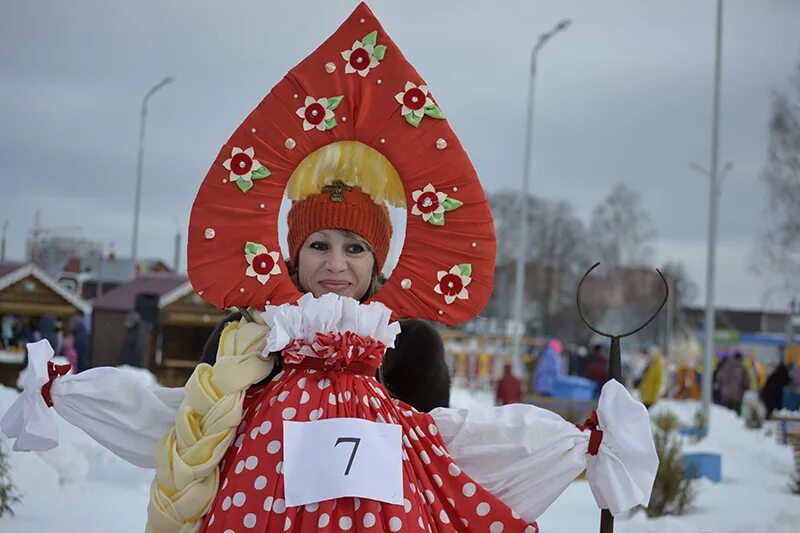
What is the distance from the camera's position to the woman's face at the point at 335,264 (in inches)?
114

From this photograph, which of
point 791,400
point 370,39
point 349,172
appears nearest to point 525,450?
point 349,172

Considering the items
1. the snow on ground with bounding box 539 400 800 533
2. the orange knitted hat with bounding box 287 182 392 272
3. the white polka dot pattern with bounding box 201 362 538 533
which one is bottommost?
the snow on ground with bounding box 539 400 800 533

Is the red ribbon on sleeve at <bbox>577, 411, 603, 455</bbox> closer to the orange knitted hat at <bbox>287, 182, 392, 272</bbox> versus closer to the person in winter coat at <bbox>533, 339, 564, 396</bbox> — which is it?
the orange knitted hat at <bbox>287, 182, 392, 272</bbox>

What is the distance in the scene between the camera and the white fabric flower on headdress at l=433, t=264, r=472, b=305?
9.64 ft

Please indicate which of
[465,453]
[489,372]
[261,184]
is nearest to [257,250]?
[261,184]

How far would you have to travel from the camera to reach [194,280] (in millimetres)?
2867

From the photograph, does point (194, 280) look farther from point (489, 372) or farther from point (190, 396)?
point (489, 372)

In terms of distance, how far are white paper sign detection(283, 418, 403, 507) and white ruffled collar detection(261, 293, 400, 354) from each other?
0.26m

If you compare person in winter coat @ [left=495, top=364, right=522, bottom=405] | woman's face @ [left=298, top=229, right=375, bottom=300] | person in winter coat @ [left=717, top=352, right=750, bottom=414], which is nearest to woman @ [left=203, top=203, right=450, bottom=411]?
woman's face @ [left=298, top=229, right=375, bottom=300]

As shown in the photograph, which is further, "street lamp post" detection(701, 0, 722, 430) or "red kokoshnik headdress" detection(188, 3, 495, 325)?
"street lamp post" detection(701, 0, 722, 430)

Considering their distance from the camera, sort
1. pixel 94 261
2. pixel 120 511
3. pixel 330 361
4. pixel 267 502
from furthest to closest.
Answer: pixel 94 261 < pixel 120 511 < pixel 330 361 < pixel 267 502

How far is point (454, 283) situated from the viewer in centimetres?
294

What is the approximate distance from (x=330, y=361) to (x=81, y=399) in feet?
2.33

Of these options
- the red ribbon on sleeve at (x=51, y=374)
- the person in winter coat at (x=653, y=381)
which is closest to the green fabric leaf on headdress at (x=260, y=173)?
the red ribbon on sleeve at (x=51, y=374)
